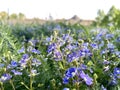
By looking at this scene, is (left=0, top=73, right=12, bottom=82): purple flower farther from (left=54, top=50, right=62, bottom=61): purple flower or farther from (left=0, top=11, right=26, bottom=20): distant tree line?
(left=0, top=11, right=26, bottom=20): distant tree line

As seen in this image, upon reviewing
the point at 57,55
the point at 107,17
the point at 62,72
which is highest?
the point at 57,55

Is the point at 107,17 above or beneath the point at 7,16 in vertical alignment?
beneath

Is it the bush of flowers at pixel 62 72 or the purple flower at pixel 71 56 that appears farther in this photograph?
the purple flower at pixel 71 56

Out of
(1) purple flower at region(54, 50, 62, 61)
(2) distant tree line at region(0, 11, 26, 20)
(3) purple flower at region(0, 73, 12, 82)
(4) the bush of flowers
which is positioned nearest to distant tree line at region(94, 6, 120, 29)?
(2) distant tree line at region(0, 11, 26, 20)

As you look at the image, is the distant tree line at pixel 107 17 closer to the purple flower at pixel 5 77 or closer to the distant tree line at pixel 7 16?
the distant tree line at pixel 7 16

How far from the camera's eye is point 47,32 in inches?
270

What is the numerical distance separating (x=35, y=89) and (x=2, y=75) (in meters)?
0.27

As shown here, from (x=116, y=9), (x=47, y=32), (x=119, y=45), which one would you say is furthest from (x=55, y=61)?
(x=116, y=9)

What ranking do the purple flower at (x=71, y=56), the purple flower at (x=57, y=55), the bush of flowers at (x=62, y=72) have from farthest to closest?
the purple flower at (x=57, y=55) → the purple flower at (x=71, y=56) → the bush of flowers at (x=62, y=72)

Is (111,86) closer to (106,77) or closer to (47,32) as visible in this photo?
(106,77)

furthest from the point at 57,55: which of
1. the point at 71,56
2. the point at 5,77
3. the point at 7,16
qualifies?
the point at 7,16

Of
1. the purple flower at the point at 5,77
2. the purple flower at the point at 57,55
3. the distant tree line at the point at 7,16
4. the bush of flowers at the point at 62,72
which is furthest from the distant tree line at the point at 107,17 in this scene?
the purple flower at the point at 5,77

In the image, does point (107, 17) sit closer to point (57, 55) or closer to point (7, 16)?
point (7, 16)

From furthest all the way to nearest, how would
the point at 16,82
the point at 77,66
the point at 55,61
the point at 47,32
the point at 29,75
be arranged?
the point at 47,32 → the point at 55,61 → the point at 16,82 → the point at 29,75 → the point at 77,66
